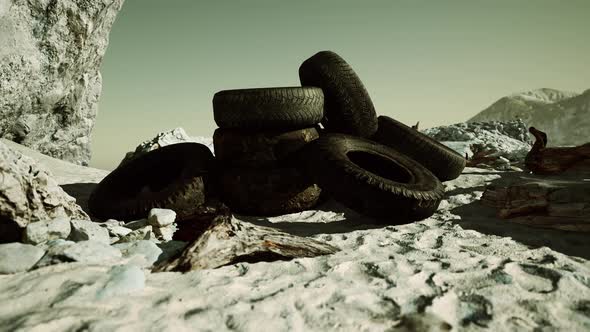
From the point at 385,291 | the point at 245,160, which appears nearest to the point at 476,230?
the point at 385,291

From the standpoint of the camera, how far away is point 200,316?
171 centimetres

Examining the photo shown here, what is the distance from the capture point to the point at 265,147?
444 cm

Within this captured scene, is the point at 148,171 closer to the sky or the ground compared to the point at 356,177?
closer to the sky

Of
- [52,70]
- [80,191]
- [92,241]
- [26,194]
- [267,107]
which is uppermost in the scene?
[52,70]

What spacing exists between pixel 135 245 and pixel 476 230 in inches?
115

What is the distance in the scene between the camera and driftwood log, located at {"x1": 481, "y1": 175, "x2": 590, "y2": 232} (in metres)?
3.28

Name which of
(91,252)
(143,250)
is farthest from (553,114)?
(91,252)

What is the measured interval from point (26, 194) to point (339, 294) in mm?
2436

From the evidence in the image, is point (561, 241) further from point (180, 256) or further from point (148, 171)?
point (148, 171)

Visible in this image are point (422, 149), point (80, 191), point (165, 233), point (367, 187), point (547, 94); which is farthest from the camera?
point (547, 94)

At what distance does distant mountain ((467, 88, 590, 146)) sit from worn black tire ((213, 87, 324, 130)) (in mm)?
16214

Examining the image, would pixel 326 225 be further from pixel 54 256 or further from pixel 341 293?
pixel 54 256

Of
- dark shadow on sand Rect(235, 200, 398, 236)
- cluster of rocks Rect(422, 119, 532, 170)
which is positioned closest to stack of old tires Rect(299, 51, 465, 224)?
dark shadow on sand Rect(235, 200, 398, 236)

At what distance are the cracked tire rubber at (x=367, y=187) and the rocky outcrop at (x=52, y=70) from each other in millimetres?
4563
